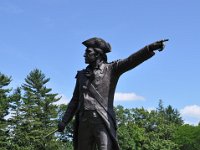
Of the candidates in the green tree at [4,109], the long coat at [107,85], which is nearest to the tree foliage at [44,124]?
the green tree at [4,109]

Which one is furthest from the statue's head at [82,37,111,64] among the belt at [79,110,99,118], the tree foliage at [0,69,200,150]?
the tree foliage at [0,69,200,150]

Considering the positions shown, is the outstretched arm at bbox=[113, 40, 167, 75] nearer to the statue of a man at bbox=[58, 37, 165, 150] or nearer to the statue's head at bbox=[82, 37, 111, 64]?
the statue of a man at bbox=[58, 37, 165, 150]

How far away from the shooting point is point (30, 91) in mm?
62125

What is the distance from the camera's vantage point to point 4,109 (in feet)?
172

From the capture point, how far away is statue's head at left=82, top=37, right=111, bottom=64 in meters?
8.61

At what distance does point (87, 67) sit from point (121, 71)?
0.69 metres

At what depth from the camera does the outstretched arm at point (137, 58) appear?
784cm

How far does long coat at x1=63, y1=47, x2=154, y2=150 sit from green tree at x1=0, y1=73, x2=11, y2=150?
41.5m

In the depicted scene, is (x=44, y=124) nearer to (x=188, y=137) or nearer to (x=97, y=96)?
(x=188, y=137)

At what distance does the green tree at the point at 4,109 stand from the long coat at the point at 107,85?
41529 millimetres

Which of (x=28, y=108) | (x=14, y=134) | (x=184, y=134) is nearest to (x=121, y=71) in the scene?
(x=14, y=134)

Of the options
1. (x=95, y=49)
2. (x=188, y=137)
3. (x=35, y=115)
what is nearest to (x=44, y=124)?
(x=35, y=115)

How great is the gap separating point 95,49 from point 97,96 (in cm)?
83

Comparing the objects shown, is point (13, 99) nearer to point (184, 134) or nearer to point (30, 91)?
point (30, 91)
